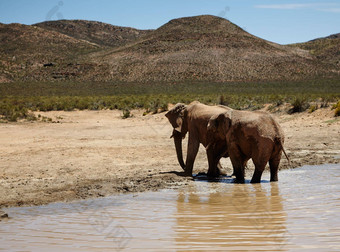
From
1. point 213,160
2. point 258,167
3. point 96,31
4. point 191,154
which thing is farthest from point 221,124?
point 96,31

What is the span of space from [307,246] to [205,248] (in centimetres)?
123

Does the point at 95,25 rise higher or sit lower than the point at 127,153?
higher

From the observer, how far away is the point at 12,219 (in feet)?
25.7

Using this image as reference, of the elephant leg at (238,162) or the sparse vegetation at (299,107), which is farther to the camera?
the sparse vegetation at (299,107)

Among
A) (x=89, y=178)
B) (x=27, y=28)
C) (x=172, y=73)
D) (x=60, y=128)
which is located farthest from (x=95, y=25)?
(x=89, y=178)

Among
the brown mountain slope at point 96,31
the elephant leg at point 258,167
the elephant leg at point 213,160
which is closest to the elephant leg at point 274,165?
the elephant leg at point 258,167

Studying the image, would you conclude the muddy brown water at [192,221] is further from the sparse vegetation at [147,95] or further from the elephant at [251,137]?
the sparse vegetation at [147,95]

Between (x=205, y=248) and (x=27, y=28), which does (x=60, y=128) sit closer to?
(x=205, y=248)

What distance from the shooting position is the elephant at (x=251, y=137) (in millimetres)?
10070

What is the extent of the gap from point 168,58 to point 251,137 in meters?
84.4

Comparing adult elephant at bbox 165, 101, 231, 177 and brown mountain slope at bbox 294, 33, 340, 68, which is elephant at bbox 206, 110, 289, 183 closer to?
adult elephant at bbox 165, 101, 231, 177

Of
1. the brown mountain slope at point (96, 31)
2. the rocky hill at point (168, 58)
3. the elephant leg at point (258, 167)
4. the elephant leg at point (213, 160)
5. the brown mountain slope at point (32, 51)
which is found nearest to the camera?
the elephant leg at point (258, 167)

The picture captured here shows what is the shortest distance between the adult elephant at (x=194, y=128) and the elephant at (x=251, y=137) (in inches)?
19.4

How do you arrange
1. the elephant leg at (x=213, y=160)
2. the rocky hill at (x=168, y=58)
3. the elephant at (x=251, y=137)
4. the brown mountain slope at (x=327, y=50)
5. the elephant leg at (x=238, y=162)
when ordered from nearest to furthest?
1. the elephant at (x=251, y=137)
2. the elephant leg at (x=238, y=162)
3. the elephant leg at (x=213, y=160)
4. the rocky hill at (x=168, y=58)
5. the brown mountain slope at (x=327, y=50)
